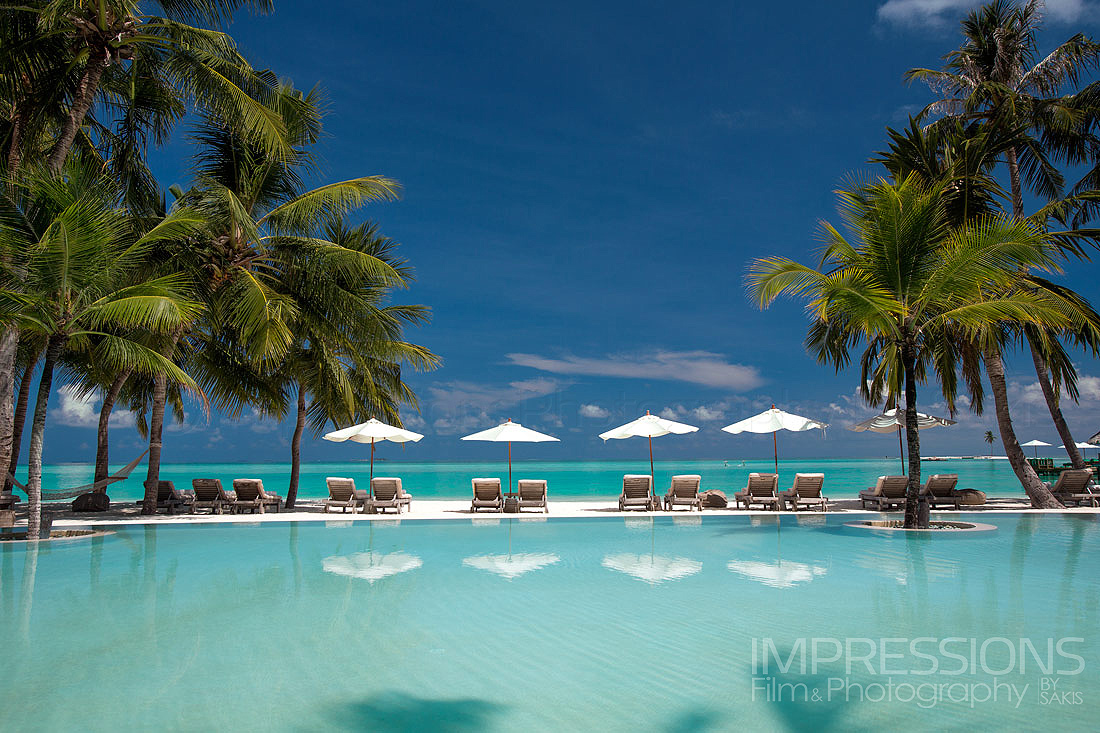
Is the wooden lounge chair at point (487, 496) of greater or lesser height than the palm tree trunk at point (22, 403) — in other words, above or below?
below

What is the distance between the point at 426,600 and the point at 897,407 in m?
14.1

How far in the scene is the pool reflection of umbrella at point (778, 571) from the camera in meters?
6.50

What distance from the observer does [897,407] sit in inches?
635

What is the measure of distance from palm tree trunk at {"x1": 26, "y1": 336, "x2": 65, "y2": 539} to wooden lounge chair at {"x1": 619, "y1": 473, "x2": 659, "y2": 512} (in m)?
9.91

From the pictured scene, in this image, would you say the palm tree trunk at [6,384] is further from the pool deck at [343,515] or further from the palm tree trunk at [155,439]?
the palm tree trunk at [155,439]

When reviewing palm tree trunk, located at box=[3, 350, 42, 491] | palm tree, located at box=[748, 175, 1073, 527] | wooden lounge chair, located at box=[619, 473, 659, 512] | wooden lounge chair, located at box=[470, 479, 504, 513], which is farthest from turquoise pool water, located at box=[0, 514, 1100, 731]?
palm tree trunk, located at box=[3, 350, 42, 491]

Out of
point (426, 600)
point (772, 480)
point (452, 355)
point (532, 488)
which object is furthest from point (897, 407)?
point (452, 355)

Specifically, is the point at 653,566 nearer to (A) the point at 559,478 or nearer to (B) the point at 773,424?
(B) the point at 773,424

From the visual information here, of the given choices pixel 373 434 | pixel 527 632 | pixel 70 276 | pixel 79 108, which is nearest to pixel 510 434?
pixel 373 434

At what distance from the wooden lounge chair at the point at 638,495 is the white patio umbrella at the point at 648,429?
0.44 metres

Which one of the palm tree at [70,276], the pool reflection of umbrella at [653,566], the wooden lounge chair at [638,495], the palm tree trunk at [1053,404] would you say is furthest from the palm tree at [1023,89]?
the palm tree at [70,276]

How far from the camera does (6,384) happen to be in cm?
941

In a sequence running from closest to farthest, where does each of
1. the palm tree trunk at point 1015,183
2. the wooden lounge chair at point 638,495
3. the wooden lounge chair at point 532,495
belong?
1. the wooden lounge chair at point 532,495
2. the wooden lounge chair at point 638,495
3. the palm tree trunk at point 1015,183

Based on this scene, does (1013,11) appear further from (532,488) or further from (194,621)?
(194,621)
